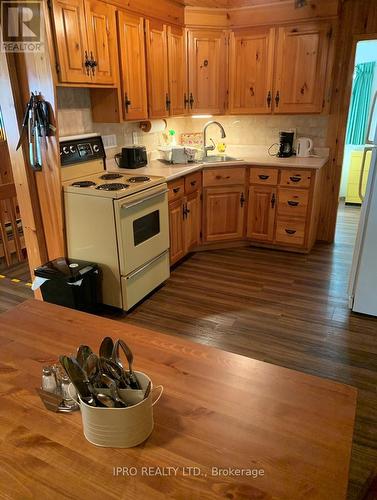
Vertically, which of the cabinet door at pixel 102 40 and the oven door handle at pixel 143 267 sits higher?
the cabinet door at pixel 102 40

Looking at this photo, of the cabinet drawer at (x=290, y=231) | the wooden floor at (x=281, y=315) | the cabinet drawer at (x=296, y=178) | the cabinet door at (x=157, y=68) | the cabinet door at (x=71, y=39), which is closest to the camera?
the wooden floor at (x=281, y=315)

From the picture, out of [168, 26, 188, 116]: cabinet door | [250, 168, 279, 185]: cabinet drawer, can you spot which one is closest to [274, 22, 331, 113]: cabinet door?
[250, 168, 279, 185]: cabinet drawer

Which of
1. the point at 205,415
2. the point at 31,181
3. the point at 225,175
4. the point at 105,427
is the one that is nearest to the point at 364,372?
the point at 205,415

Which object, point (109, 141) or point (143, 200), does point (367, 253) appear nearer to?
point (143, 200)

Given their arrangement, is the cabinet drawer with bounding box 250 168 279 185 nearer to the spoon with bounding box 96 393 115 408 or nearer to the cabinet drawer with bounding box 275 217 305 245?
the cabinet drawer with bounding box 275 217 305 245

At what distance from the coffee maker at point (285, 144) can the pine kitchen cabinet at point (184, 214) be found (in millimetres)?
1011

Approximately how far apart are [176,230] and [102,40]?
1650 mm

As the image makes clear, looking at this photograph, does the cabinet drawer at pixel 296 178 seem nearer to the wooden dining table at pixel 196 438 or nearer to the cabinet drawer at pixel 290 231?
the cabinet drawer at pixel 290 231

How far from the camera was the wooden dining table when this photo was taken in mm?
692

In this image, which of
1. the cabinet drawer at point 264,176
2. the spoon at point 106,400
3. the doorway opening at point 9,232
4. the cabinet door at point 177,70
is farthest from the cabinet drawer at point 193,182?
the spoon at point 106,400

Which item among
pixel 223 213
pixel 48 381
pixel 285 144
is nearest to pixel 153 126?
pixel 223 213

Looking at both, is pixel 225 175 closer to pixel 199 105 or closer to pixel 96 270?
pixel 199 105

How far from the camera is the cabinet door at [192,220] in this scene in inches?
144

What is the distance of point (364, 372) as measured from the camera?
2.21 m
